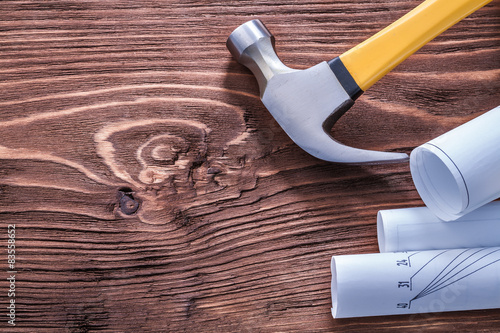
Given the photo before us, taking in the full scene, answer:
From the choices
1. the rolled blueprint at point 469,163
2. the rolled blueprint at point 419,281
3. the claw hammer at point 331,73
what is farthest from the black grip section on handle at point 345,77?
the rolled blueprint at point 419,281

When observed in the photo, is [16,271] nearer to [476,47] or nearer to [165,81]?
[165,81]

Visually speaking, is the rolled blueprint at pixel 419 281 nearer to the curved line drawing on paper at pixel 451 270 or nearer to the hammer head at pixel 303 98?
the curved line drawing on paper at pixel 451 270

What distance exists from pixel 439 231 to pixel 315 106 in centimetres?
25

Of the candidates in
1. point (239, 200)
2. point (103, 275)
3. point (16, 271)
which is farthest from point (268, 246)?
point (16, 271)

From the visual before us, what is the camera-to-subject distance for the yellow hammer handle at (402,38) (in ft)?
1.95

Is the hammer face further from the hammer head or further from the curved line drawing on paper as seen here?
the curved line drawing on paper

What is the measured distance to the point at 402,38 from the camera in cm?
60

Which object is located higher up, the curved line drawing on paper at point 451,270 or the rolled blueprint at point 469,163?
the rolled blueprint at point 469,163

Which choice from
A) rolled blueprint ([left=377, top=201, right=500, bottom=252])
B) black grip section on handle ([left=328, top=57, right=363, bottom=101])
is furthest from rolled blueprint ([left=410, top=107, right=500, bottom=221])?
black grip section on handle ([left=328, top=57, right=363, bottom=101])

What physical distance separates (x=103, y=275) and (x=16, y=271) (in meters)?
0.13

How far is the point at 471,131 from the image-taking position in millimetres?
582

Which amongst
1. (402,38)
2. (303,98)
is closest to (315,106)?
(303,98)

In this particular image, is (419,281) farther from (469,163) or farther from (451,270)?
(469,163)

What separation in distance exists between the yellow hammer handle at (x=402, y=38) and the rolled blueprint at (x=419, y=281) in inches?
10.1
